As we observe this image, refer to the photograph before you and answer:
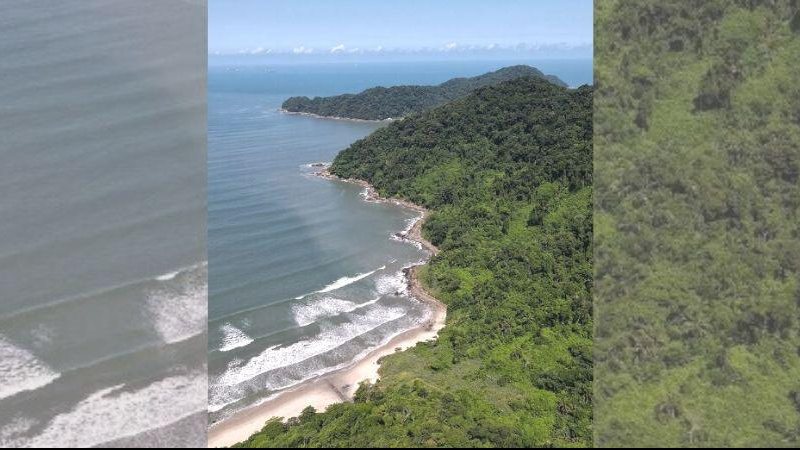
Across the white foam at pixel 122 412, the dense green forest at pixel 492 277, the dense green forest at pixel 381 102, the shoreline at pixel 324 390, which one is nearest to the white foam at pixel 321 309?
the shoreline at pixel 324 390

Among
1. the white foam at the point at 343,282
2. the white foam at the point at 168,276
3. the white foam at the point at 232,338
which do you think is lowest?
the white foam at the point at 232,338

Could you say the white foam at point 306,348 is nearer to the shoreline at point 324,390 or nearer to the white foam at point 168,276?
the shoreline at point 324,390

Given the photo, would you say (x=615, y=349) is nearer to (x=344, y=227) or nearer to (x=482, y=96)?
(x=344, y=227)

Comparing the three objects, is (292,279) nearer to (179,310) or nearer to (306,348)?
(306,348)

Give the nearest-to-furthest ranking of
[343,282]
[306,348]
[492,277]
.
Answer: [306,348], [492,277], [343,282]

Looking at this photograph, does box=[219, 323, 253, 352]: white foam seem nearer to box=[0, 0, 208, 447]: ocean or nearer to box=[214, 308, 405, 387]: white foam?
box=[214, 308, 405, 387]: white foam

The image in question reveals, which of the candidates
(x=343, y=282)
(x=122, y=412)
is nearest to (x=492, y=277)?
(x=343, y=282)
